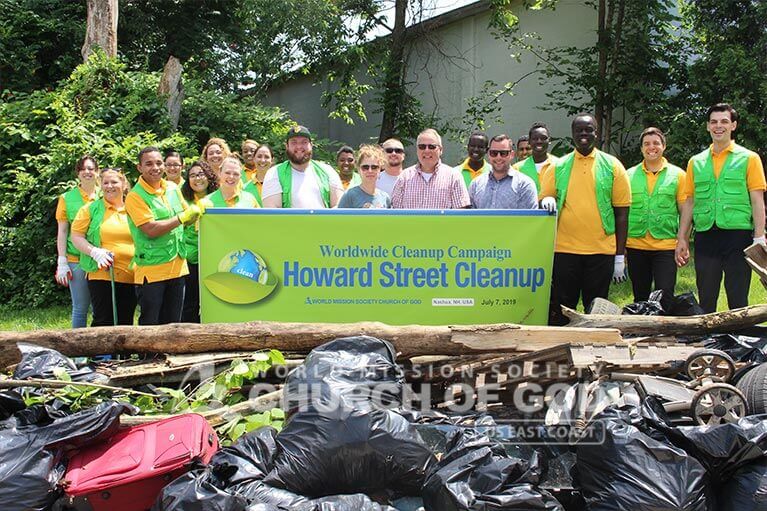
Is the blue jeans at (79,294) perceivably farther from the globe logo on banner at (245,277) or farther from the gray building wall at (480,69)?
the gray building wall at (480,69)

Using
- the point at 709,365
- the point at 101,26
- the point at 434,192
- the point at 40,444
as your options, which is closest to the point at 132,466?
the point at 40,444

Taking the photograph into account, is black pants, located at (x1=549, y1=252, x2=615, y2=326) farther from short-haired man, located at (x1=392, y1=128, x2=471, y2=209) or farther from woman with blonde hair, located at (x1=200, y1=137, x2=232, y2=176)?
woman with blonde hair, located at (x1=200, y1=137, x2=232, y2=176)

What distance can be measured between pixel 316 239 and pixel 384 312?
30.1 inches

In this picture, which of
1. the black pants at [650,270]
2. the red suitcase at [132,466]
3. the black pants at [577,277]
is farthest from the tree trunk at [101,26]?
the red suitcase at [132,466]

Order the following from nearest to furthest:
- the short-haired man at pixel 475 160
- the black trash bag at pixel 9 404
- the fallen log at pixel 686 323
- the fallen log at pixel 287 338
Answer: the black trash bag at pixel 9 404 < the fallen log at pixel 287 338 < the fallen log at pixel 686 323 < the short-haired man at pixel 475 160

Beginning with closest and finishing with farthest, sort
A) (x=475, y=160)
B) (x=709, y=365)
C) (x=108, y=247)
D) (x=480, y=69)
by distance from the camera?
(x=709, y=365) < (x=108, y=247) < (x=475, y=160) < (x=480, y=69)

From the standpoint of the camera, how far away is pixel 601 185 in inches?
231

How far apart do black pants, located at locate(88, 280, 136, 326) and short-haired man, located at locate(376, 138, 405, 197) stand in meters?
2.44

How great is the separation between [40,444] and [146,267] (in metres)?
2.49

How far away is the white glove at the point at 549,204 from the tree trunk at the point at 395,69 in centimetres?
1155

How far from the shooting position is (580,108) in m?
14.3

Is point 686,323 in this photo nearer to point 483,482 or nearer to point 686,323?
point 686,323

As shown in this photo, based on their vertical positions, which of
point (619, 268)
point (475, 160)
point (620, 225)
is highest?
point (475, 160)

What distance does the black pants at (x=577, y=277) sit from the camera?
5.92 metres
